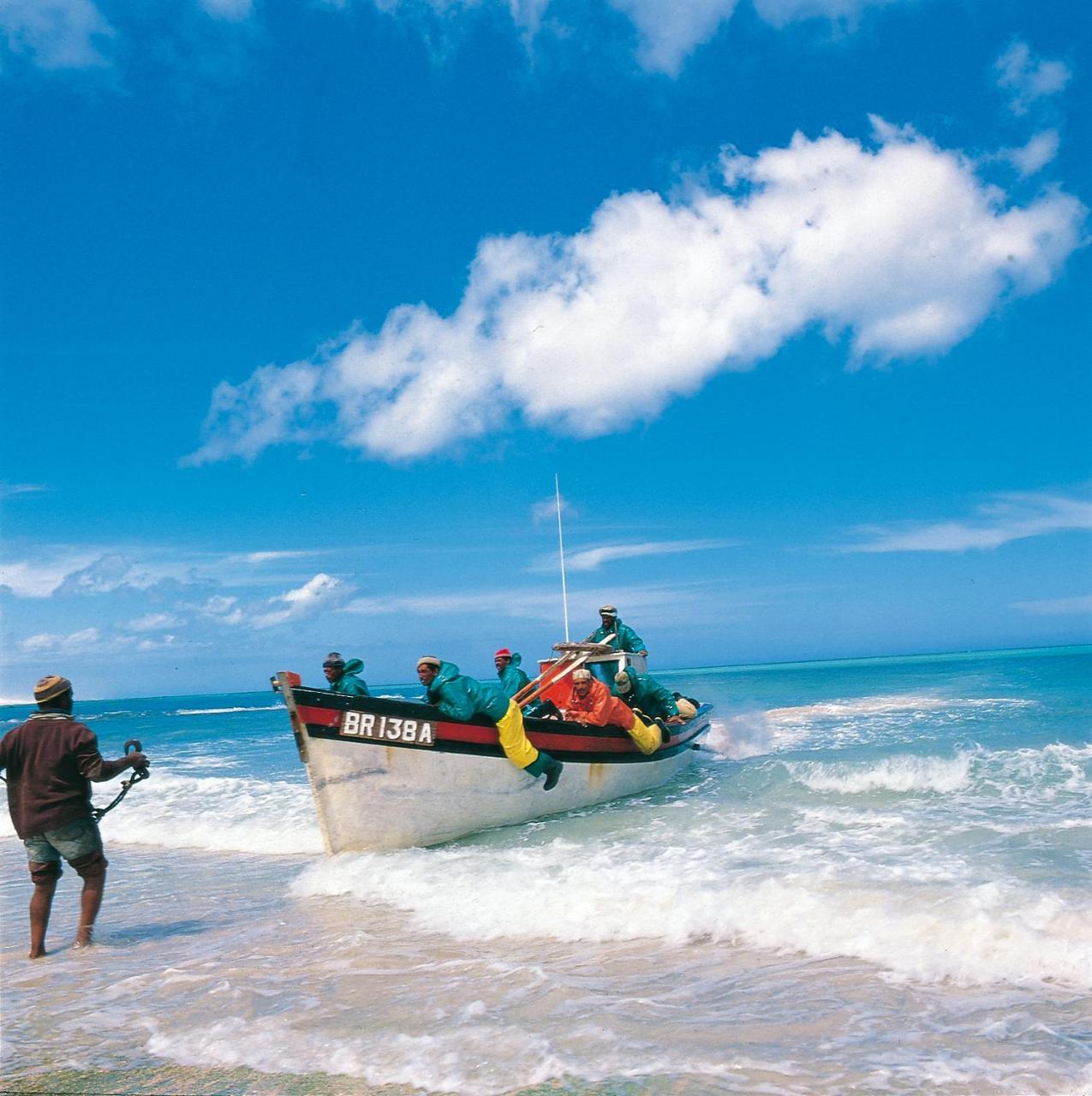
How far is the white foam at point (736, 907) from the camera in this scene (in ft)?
16.9

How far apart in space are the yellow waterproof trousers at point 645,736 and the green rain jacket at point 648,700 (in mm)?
1081

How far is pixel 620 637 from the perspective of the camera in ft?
45.4

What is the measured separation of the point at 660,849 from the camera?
836cm

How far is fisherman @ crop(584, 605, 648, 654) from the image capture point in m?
13.8

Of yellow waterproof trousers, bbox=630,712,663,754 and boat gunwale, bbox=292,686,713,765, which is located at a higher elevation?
boat gunwale, bbox=292,686,713,765

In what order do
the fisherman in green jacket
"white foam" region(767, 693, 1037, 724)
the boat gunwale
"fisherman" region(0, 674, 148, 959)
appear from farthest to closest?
"white foam" region(767, 693, 1037, 724), the fisherman in green jacket, the boat gunwale, "fisherman" region(0, 674, 148, 959)

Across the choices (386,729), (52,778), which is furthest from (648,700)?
(52,778)

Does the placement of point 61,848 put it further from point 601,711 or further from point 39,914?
point 601,711

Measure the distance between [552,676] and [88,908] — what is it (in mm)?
6739

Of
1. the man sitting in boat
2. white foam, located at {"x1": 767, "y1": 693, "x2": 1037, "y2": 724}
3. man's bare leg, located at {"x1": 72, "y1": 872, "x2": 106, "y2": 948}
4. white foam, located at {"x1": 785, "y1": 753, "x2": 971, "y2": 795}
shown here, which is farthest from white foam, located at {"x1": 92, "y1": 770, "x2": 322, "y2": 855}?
white foam, located at {"x1": 767, "y1": 693, "x2": 1037, "y2": 724}

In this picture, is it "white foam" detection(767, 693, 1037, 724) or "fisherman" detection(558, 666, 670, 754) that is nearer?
"fisherman" detection(558, 666, 670, 754)

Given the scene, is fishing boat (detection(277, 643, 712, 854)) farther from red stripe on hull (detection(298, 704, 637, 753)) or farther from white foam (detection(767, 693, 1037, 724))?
white foam (detection(767, 693, 1037, 724))

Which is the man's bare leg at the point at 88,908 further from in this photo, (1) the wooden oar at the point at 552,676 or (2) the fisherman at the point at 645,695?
(2) the fisherman at the point at 645,695

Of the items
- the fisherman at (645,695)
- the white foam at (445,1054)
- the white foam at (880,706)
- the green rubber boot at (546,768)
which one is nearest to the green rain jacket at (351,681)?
the green rubber boot at (546,768)
